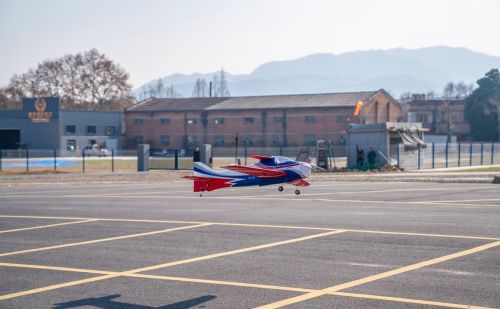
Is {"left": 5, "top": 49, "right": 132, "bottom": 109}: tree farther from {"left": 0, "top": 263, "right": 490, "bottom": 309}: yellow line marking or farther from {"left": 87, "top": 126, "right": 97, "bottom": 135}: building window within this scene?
{"left": 0, "top": 263, "right": 490, "bottom": 309}: yellow line marking

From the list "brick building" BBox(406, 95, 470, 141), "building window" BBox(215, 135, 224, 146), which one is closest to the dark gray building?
"building window" BBox(215, 135, 224, 146)

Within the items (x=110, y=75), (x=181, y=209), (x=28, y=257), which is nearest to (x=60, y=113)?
(x=110, y=75)

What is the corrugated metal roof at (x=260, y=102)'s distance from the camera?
94.8 m

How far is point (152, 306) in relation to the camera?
10367 millimetres

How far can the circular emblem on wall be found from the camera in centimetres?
9244

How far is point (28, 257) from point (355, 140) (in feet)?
129

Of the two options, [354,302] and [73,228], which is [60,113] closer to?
[73,228]

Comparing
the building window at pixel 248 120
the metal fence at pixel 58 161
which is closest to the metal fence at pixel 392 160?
the metal fence at pixel 58 161

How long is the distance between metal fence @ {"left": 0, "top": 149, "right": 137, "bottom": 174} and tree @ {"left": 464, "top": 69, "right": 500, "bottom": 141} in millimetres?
51319

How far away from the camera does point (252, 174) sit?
1811 centimetres

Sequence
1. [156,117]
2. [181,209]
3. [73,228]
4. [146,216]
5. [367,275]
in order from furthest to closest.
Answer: [156,117] < [181,209] < [146,216] < [73,228] < [367,275]

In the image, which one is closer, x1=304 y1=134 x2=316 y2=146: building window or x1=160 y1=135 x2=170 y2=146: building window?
x1=304 y1=134 x2=316 y2=146: building window

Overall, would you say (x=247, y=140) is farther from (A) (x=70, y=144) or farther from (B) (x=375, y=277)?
(B) (x=375, y=277)

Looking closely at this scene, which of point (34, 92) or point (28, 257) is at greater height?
point (34, 92)
